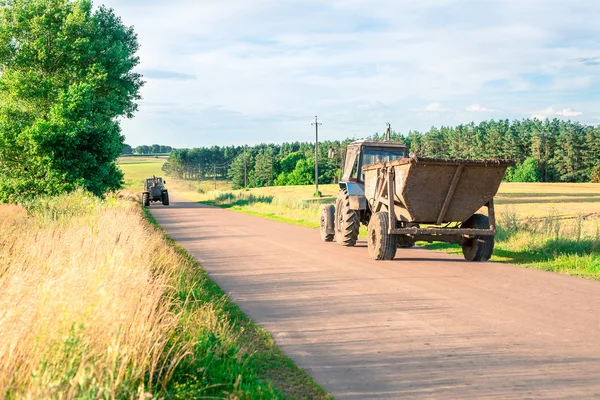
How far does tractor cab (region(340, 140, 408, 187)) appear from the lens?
17.0m

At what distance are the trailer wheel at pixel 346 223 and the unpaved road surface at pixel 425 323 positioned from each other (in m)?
1.92

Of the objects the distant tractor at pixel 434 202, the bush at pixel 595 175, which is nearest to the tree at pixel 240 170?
the bush at pixel 595 175

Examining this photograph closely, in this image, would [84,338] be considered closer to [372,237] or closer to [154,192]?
[372,237]

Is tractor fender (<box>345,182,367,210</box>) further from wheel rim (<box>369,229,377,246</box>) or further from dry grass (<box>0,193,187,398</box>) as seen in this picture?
dry grass (<box>0,193,187,398</box>)

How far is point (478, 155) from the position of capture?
125 m

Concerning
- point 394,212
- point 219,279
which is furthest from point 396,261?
point 219,279

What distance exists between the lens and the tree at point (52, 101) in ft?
80.4

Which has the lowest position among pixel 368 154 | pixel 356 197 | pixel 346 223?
pixel 346 223

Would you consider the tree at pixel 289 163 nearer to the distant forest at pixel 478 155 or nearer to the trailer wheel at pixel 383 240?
the distant forest at pixel 478 155

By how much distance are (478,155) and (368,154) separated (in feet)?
375

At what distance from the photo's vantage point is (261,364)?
6027 millimetres

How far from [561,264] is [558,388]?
842cm

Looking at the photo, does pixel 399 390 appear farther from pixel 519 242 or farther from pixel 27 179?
pixel 27 179

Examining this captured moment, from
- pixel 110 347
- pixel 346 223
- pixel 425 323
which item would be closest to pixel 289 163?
pixel 346 223
